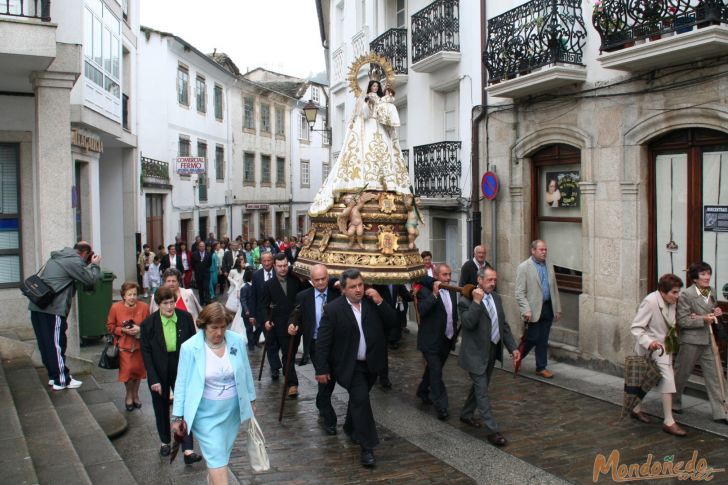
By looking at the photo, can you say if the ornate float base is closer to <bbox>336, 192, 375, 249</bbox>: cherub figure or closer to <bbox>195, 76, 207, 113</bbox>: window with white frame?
<bbox>336, 192, 375, 249</bbox>: cherub figure

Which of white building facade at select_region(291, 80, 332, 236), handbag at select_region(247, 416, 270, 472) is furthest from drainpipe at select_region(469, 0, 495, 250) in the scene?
white building facade at select_region(291, 80, 332, 236)

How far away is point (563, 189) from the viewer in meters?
11.5

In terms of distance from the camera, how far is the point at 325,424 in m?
7.70

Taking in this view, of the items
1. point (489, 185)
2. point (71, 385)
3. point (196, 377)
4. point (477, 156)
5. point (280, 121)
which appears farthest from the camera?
point (280, 121)

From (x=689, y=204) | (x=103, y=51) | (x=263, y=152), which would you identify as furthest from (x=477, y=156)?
(x=263, y=152)

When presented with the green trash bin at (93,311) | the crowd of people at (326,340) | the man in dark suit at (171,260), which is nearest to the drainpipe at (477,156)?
the crowd of people at (326,340)

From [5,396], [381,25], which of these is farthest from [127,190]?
[5,396]

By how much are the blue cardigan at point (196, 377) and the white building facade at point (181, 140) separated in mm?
17584

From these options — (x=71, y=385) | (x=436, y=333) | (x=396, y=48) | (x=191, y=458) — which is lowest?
(x=191, y=458)

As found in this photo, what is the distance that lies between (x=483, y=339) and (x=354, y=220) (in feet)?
7.88

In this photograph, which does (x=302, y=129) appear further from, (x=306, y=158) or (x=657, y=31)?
(x=657, y=31)

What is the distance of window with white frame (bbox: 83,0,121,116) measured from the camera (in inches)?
550

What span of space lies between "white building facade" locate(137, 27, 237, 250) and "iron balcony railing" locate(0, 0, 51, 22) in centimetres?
1244

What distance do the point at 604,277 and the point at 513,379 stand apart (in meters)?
2.05
